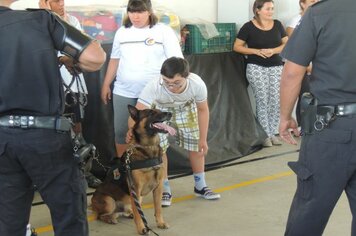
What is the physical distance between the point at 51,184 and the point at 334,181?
1348 mm

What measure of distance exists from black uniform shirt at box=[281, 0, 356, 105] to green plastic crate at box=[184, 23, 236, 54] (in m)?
3.68

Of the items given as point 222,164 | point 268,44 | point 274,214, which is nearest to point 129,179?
point 274,214

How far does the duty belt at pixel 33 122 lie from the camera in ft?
7.88

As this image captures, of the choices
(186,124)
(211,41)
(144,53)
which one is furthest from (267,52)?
(186,124)

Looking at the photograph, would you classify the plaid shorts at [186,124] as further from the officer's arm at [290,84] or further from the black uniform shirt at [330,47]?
the black uniform shirt at [330,47]

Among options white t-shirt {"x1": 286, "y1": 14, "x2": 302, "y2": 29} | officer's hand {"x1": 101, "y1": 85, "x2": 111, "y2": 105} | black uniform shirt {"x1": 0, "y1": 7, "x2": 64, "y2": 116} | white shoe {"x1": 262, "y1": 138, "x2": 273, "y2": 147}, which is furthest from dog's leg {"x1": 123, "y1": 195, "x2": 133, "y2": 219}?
white t-shirt {"x1": 286, "y1": 14, "x2": 302, "y2": 29}

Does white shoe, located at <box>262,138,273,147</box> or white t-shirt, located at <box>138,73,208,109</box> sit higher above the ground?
white t-shirt, located at <box>138,73,208,109</box>

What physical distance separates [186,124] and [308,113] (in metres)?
1.79

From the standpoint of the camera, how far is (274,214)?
4180mm

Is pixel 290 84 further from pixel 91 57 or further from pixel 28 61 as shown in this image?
pixel 28 61

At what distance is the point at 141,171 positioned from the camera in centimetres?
382

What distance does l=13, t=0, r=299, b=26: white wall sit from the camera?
6.85 metres

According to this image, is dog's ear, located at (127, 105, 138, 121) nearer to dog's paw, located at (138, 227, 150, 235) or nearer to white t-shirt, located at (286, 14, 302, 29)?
dog's paw, located at (138, 227, 150, 235)

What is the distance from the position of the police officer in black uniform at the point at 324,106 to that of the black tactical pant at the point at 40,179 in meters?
1.10
